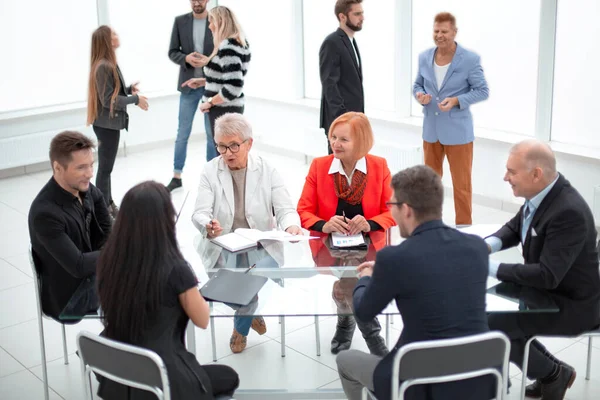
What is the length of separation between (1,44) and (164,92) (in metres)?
1.94

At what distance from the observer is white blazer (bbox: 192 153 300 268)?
169 inches

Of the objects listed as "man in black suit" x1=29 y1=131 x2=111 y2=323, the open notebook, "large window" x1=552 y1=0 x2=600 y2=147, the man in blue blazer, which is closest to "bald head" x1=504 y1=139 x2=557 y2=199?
the open notebook

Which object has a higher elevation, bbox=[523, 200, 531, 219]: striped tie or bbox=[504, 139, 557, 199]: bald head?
bbox=[504, 139, 557, 199]: bald head

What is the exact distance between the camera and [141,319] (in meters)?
2.74

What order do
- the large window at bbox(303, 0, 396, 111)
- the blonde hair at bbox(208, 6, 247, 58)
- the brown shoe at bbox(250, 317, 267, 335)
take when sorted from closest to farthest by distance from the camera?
the brown shoe at bbox(250, 317, 267, 335) → the blonde hair at bbox(208, 6, 247, 58) → the large window at bbox(303, 0, 396, 111)

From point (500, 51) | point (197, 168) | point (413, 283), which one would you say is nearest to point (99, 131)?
point (197, 168)

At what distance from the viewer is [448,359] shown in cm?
267

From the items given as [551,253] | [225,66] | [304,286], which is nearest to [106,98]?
[225,66]

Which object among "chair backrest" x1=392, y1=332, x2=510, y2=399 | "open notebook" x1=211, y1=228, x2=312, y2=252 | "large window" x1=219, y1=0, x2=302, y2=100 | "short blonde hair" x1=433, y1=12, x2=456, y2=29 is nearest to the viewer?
"chair backrest" x1=392, y1=332, x2=510, y2=399

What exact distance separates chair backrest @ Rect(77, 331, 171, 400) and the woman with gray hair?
4.85ft

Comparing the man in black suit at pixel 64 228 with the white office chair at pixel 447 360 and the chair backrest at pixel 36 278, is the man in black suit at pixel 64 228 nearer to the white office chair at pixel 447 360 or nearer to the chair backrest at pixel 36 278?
the chair backrest at pixel 36 278

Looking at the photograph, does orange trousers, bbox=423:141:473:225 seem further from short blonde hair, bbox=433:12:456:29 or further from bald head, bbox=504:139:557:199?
bald head, bbox=504:139:557:199

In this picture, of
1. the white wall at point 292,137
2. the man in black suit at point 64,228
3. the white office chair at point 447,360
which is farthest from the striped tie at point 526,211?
the white wall at point 292,137

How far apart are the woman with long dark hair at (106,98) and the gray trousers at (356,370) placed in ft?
11.4
